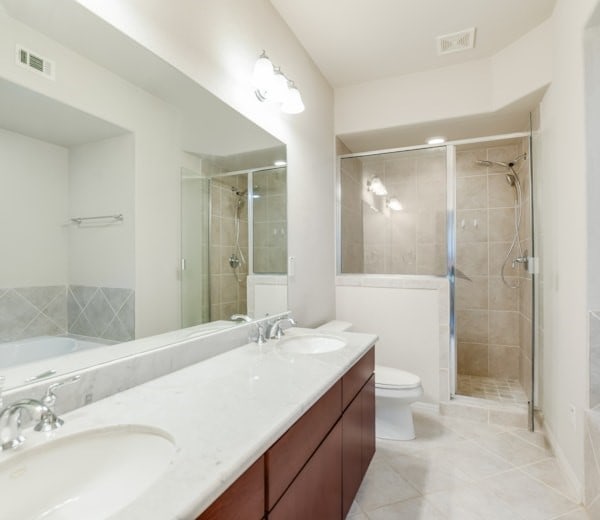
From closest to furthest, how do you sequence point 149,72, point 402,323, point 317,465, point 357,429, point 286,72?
1. point 317,465
2. point 149,72
3. point 357,429
4. point 286,72
5. point 402,323

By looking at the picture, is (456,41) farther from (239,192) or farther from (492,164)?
(239,192)

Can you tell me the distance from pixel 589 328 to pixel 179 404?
1811mm

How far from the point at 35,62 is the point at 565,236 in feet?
7.85

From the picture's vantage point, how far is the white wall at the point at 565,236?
5.58ft

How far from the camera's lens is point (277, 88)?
190 centimetres

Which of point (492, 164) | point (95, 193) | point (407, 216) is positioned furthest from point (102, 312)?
point (492, 164)

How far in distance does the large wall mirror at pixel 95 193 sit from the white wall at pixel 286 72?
0.32ft

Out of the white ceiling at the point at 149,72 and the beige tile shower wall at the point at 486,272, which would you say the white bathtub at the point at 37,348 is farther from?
the beige tile shower wall at the point at 486,272

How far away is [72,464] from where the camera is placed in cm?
77

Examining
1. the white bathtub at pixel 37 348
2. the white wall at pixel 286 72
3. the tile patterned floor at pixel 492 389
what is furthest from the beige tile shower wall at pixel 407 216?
the white bathtub at pixel 37 348

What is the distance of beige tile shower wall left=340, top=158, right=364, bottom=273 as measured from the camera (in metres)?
3.19

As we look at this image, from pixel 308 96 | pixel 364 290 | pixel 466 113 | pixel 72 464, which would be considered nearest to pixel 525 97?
pixel 466 113

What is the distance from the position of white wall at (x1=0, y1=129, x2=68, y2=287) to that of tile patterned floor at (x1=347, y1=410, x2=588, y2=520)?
65.1 inches

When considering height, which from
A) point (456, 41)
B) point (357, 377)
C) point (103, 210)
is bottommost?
point (357, 377)
